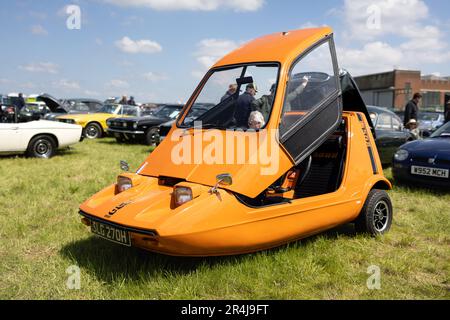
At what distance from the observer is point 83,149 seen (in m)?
12.6

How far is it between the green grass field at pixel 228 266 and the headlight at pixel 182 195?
613 mm

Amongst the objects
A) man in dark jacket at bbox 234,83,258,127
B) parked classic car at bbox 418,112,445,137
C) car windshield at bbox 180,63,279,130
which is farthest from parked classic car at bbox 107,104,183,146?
parked classic car at bbox 418,112,445,137

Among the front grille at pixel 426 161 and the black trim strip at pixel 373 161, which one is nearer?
the black trim strip at pixel 373 161

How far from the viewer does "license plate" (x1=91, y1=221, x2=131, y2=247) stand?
10.9 feet

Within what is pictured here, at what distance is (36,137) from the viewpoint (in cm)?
1049

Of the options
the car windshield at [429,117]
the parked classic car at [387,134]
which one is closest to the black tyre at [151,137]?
the parked classic car at [387,134]

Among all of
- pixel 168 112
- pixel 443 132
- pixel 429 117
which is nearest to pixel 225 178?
pixel 443 132

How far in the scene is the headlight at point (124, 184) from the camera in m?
3.94

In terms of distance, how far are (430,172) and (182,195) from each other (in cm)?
500

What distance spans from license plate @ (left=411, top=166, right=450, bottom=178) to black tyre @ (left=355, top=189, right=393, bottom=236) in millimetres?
2309

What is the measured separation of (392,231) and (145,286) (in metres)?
3.09

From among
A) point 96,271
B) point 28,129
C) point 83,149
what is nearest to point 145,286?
point 96,271
